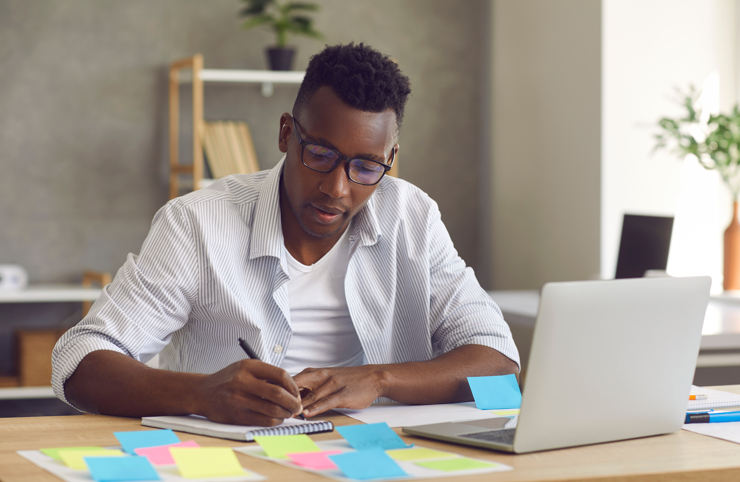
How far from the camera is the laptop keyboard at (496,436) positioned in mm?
895

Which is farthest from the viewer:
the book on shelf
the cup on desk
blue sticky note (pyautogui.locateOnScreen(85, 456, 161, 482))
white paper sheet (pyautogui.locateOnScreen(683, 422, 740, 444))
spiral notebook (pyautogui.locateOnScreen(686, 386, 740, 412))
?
the book on shelf

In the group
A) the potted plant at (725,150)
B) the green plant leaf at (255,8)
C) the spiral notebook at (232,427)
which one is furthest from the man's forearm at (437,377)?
the green plant leaf at (255,8)

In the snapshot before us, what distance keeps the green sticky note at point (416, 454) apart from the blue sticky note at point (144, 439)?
257 mm

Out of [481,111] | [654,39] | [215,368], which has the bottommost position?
[215,368]

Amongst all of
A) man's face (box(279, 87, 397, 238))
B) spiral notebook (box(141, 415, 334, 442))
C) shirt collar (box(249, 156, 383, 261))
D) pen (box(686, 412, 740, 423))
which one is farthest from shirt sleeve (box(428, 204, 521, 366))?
spiral notebook (box(141, 415, 334, 442))

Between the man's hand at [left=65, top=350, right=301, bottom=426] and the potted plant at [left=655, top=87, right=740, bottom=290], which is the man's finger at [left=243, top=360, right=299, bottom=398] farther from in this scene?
the potted plant at [left=655, top=87, right=740, bottom=290]

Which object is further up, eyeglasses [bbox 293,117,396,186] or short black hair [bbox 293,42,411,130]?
short black hair [bbox 293,42,411,130]

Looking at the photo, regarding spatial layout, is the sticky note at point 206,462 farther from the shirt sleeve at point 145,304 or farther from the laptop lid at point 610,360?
the shirt sleeve at point 145,304

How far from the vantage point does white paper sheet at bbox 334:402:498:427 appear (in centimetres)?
107

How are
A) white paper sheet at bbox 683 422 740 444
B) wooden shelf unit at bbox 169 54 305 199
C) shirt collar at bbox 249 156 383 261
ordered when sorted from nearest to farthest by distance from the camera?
white paper sheet at bbox 683 422 740 444, shirt collar at bbox 249 156 383 261, wooden shelf unit at bbox 169 54 305 199

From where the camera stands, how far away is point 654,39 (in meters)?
2.98

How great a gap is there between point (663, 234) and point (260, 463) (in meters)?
1.90

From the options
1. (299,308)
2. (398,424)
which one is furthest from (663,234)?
(398,424)

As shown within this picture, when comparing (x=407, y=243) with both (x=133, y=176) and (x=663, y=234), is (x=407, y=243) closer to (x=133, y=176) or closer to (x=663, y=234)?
(x=663, y=234)
